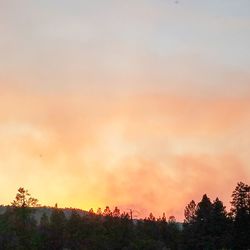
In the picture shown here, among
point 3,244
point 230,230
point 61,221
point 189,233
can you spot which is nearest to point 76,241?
point 61,221

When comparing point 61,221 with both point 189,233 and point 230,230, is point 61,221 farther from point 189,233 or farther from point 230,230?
point 230,230

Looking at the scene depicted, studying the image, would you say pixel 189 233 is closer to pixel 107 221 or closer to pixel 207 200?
pixel 207 200

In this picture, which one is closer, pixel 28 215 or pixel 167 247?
pixel 28 215

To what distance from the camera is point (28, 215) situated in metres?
149

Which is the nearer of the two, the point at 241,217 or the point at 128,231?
the point at 241,217

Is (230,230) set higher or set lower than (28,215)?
lower

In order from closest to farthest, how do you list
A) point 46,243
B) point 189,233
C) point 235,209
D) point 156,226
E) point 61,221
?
point 235,209 → point 189,233 → point 46,243 → point 61,221 → point 156,226

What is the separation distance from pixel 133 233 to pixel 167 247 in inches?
533

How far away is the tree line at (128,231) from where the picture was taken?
12256cm

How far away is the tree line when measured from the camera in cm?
12256

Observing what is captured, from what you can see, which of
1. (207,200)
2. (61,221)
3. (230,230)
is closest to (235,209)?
(230,230)

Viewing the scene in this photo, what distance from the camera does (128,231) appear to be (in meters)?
160

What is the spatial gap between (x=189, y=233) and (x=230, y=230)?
1277 centimetres

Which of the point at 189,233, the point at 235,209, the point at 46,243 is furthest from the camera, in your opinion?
the point at 46,243
